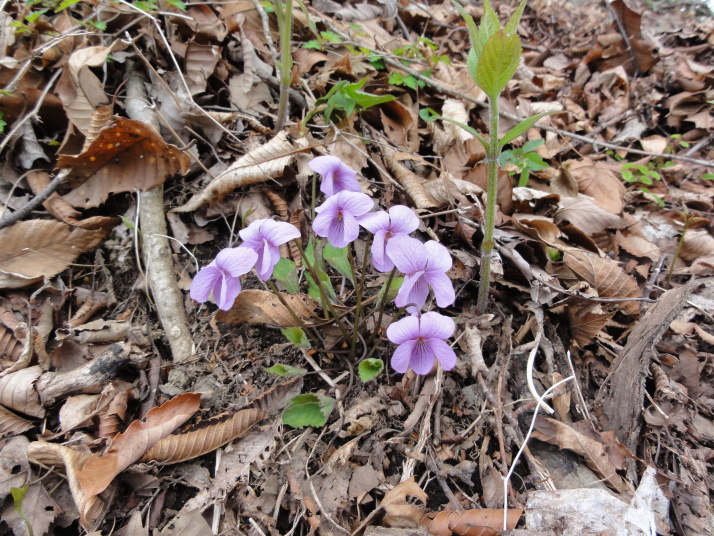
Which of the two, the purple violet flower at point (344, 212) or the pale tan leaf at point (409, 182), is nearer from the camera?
the purple violet flower at point (344, 212)

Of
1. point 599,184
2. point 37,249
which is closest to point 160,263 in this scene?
point 37,249

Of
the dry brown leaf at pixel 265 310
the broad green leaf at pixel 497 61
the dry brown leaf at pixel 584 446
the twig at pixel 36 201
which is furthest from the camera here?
the twig at pixel 36 201

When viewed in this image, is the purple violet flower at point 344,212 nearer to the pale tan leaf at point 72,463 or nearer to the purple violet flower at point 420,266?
the purple violet flower at point 420,266

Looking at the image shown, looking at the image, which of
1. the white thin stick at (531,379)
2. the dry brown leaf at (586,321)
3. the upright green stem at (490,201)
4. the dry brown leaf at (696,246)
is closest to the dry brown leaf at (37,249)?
the upright green stem at (490,201)

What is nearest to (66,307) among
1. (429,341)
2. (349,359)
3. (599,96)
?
(349,359)

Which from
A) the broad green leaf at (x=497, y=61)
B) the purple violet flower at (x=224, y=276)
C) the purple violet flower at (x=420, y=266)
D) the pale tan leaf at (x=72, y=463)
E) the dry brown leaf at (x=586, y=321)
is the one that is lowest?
the pale tan leaf at (x=72, y=463)

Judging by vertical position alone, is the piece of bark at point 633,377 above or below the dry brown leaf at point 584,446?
above

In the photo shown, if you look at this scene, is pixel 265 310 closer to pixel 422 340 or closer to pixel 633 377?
pixel 422 340
